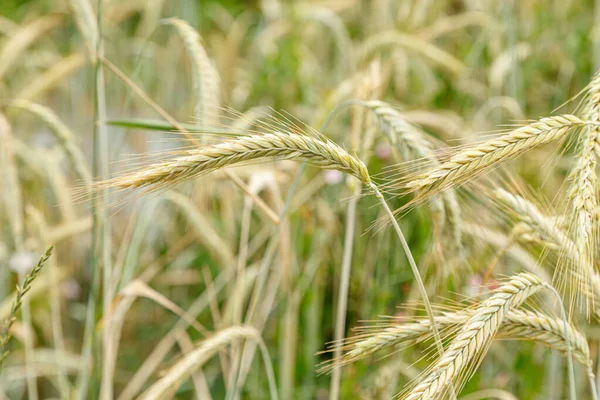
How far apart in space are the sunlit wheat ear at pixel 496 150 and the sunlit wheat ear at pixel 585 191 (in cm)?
5

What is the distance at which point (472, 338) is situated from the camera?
0.81 m

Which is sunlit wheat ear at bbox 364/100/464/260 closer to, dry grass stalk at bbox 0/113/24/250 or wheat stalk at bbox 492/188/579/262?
wheat stalk at bbox 492/188/579/262

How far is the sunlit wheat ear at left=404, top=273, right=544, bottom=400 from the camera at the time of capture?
0.78 m

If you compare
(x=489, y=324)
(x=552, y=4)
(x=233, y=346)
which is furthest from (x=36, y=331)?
(x=552, y=4)

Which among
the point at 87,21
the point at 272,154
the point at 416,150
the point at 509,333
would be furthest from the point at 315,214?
the point at 272,154

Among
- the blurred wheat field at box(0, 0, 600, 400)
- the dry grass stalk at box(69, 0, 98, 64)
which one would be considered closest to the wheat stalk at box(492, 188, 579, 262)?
the blurred wheat field at box(0, 0, 600, 400)

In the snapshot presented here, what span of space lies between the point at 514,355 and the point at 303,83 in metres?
1.50

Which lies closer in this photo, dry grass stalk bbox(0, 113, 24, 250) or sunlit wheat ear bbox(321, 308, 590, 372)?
sunlit wheat ear bbox(321, 308, 590, 372)

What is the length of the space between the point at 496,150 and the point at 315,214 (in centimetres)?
156

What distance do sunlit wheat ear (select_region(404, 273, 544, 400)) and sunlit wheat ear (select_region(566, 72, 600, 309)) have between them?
0.09 meters

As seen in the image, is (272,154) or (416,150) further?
(416,150)

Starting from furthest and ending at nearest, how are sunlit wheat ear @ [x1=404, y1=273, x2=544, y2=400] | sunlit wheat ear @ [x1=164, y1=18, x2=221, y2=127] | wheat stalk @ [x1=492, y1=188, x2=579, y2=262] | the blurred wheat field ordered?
sunlit wheat ear @ [x1=164, y1=18, x2=221, y2=127], wheat stalk @ [x1=492, y1=188, x2=579, y2=262], the blurred wheat field, sunlit wheat ear @ [x1=404, y1=273, x2=544, y2=400]

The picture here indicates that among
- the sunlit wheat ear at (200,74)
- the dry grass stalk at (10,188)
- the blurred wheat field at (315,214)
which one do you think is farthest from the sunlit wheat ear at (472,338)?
the dry grass stalk at (10,188)

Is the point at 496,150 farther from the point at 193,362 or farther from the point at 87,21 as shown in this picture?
the point at 87,21
